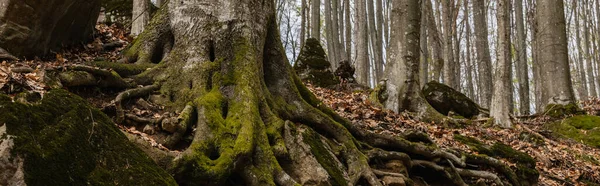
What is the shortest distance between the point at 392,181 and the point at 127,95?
9.32ft

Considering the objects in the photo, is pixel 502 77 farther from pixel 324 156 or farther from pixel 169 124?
pixel 169 124

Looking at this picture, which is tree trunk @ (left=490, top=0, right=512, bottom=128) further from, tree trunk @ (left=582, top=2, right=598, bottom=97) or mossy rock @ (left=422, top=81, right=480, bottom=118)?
tree trunk @ (left=582, top=2, right=598, bottom=97)

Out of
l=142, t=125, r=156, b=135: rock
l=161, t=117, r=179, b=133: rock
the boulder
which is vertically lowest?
l=142, t=125, r=156, b=135: rock

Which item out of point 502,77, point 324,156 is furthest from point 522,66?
point 324,156

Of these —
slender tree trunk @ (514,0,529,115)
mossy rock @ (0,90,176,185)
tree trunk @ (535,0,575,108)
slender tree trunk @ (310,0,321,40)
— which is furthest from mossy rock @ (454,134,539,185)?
slender tree trunk @ (514,0,529,115)

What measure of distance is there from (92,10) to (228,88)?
2946mm

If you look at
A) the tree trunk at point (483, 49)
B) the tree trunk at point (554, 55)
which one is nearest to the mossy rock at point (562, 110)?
the tree trunk at point (554, 55)

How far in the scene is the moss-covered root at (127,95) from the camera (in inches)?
168

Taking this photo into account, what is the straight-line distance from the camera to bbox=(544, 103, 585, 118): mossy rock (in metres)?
11.9

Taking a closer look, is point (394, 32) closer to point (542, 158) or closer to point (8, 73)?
point (542, 158)

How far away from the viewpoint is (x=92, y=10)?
21.8 feet

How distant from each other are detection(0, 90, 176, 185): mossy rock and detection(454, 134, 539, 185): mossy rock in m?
5.36

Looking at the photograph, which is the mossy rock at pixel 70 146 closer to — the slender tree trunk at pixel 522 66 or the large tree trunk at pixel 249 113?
the large tree trunk at pixel 249 113

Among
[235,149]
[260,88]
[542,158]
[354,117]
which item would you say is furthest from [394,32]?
[235,149]
